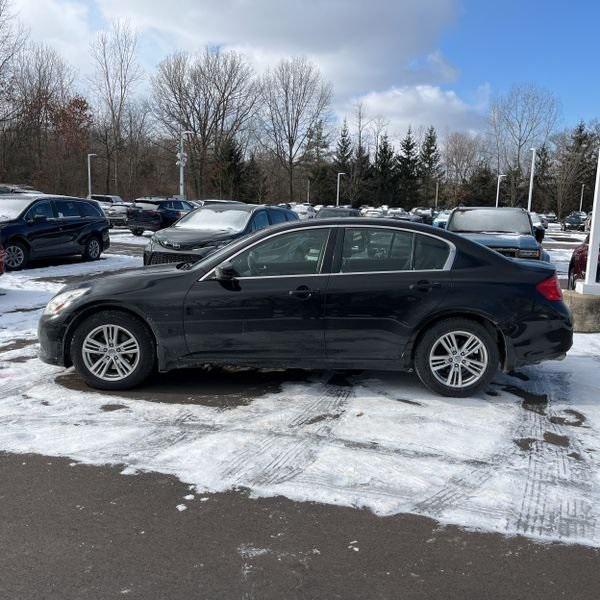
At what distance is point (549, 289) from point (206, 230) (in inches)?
284

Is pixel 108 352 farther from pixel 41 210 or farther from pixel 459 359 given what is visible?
pixel 41 210

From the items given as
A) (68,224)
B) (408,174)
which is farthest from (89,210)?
(408,174)

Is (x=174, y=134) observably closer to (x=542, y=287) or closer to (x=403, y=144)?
(x=403, y=144)

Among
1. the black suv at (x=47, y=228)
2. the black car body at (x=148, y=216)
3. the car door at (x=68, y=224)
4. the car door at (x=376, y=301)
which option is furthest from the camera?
the black car body at (x=148, y=216)

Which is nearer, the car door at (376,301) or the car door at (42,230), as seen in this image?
the car door at (376,301)

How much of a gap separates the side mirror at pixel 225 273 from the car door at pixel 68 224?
1017cm

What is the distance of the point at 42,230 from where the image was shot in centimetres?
1335

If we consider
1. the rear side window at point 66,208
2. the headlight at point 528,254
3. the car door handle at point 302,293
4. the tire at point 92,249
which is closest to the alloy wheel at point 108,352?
the car door handle at point 302,293

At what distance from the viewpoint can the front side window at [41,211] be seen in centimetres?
1325

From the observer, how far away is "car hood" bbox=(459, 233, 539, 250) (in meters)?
10.2

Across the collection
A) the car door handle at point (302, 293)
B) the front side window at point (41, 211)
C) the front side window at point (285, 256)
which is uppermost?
the front side window at point (41, 211)

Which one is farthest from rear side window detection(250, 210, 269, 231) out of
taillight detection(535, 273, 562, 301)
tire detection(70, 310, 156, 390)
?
taillight detection(535, 273, 562, 301)

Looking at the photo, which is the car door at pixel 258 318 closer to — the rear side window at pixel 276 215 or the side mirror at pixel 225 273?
the side mirror at pixel 225 273

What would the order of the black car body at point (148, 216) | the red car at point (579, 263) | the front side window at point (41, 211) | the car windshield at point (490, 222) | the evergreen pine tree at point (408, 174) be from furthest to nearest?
the evergreen pine tree at point (408, 174) < the black car body at point (148, 216) < the front side window at point (41, 211) < the car windshield at point (490, 222) < the red car at point (579, 263)
